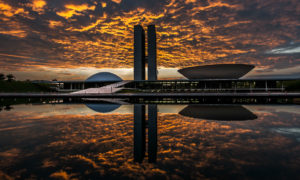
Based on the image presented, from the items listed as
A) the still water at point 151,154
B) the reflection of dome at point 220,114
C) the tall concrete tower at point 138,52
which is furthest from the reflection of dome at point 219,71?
the still water at point 151,154

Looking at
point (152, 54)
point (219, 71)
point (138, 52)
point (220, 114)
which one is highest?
point (138, 52)

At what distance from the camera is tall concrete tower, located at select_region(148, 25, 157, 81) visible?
10461 cm

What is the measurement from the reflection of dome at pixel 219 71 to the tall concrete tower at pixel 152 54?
3158 centimetres

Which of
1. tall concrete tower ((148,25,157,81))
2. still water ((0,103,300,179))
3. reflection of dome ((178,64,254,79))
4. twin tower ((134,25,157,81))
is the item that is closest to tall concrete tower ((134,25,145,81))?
twin tower ((134,25,157,81))

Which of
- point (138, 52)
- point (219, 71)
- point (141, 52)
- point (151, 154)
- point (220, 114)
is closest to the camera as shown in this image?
point (151, 154)

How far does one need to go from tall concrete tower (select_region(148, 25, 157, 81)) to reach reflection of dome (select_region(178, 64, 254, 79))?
104 feet

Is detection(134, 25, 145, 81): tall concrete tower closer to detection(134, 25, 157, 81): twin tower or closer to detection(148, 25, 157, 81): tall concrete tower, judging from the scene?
detection(134, 25, 157, 81): twin tower

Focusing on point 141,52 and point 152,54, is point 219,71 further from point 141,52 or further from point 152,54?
point 141,52

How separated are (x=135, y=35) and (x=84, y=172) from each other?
356 ft

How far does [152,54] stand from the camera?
10631 centimetres

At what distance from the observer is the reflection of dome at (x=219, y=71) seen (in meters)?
66.5

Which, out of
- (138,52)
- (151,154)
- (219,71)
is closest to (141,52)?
(138,52)

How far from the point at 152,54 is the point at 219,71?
47780 mm

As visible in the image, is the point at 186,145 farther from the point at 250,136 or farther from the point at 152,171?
the point at 250,136
